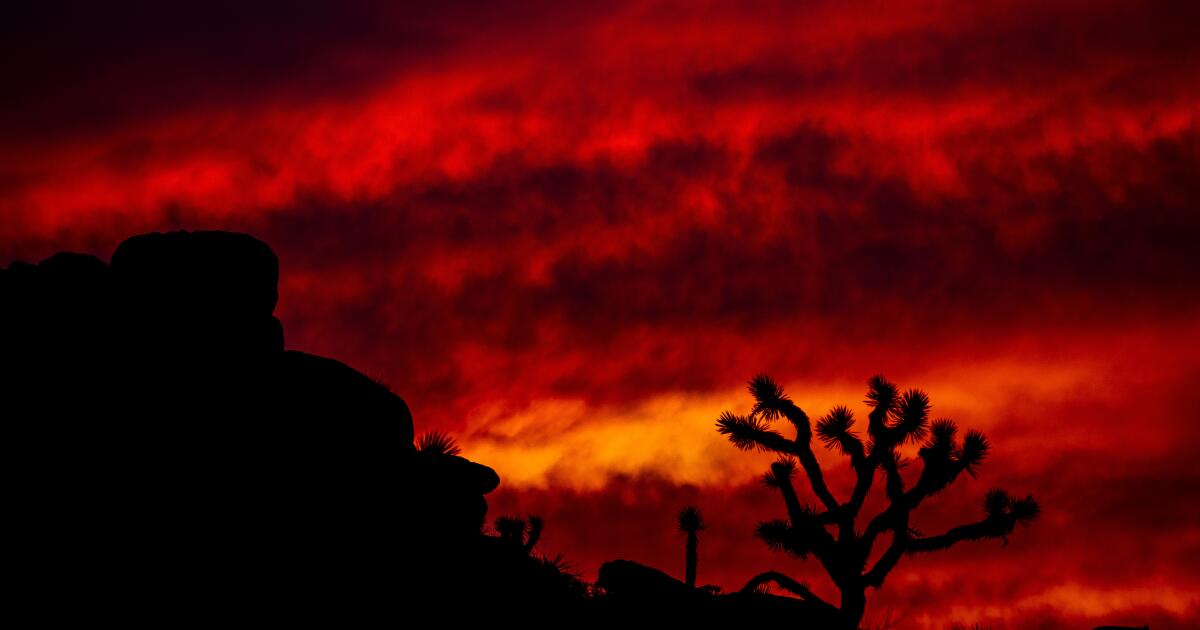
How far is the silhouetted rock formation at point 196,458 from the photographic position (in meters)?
11.6

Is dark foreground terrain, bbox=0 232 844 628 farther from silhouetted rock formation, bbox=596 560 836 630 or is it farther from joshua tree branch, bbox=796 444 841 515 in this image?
joshua tree branch, bbox=796 444 841 515

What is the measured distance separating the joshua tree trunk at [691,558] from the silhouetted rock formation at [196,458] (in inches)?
321

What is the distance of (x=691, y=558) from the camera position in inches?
883

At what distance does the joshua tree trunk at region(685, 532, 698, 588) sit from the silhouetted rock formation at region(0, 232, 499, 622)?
8147 millimetres

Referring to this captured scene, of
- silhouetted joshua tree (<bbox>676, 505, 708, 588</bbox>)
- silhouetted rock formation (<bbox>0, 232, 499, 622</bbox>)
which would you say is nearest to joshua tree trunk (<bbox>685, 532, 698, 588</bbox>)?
silhouetted joshua tree (<bbox>676, 505, 708, 588</bbox>)

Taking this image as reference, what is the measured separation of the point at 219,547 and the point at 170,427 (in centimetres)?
165

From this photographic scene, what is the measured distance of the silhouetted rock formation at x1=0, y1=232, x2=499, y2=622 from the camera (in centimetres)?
1161

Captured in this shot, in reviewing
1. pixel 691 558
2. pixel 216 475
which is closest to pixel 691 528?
pixel 691 558

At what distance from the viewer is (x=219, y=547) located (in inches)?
482

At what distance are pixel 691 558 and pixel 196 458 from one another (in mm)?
12312

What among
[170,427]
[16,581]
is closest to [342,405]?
[170,427]

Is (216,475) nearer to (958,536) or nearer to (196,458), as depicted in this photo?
(196,458)

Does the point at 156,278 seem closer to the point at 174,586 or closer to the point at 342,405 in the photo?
the point at 342,405

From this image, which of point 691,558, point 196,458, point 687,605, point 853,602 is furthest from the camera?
point 691,558
